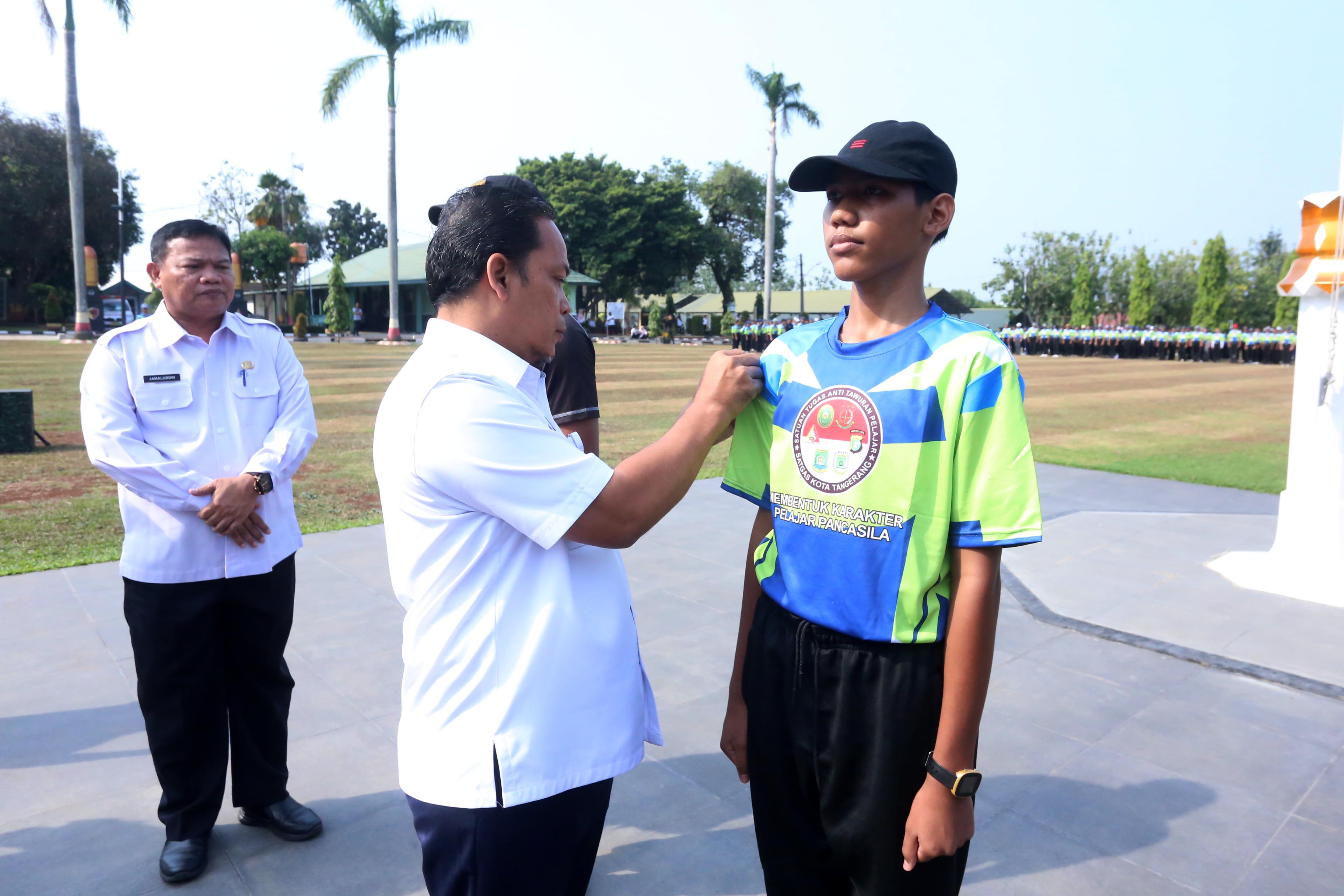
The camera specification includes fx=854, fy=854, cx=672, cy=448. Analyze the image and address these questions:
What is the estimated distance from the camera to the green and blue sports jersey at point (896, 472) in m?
1.54

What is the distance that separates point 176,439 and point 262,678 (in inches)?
32.8

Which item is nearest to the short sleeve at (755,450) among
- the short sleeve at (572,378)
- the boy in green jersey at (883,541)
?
the boy in green jersey at (883,541)

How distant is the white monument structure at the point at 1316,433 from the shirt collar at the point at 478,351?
534 cm

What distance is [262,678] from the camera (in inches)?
112

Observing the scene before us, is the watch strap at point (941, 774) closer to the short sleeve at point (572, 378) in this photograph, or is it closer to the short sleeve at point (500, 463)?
the short sleeve at point (500, 463)

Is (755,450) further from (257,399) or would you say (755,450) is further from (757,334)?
(757,334)

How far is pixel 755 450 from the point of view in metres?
1.89

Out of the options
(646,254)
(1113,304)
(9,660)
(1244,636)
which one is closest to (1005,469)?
(1244,636)

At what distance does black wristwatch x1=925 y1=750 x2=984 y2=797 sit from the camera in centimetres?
156

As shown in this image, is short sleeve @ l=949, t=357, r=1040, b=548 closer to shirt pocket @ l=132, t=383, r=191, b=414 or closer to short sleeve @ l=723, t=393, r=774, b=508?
short sleeve @ l=723, t=393, r=774, b=508

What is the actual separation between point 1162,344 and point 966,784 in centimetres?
4077

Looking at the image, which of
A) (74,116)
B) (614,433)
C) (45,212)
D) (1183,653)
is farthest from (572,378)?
(45,212)

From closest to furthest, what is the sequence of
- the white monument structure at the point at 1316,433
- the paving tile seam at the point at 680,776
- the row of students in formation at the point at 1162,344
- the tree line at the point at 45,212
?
1. the paving tile seam at the point at 680,776
2. the white monument structure at the point at 1316,433
3. the row of students in formation at the point at 1162,344
4. the tree line at the point at 45,212

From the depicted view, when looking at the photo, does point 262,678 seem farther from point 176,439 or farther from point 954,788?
point 954,788
